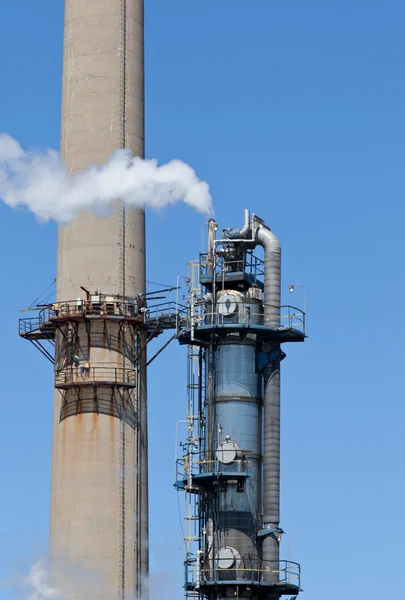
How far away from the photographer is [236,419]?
354ft

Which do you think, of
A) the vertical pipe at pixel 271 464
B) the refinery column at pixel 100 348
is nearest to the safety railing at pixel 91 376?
the refinery column at pixel 100 348

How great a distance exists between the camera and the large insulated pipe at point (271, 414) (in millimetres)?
106562

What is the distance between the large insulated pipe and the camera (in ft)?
350

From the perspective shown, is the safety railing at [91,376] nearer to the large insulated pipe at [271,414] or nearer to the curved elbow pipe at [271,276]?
the large insulated pipe at [271,414]

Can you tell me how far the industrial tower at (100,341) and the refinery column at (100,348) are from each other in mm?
50

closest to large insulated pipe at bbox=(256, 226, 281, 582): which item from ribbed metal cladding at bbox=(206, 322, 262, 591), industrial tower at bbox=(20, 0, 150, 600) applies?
ribbed metal cladding at bbox=(206, 322, 262, 591)

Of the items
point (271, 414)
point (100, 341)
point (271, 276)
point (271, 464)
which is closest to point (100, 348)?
point (100, 341)

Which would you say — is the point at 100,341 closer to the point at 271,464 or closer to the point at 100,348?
the point at 100,348

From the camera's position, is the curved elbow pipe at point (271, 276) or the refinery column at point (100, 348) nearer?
the curved elbow pipe at point (271, 276)

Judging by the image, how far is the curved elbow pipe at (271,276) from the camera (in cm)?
10956

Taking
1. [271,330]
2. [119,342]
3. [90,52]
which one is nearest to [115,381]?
[119,342]

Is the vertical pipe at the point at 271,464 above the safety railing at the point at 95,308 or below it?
below

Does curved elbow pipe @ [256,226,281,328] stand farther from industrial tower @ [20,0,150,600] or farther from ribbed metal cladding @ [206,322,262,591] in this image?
industrial tower @ [20,0,150,600]

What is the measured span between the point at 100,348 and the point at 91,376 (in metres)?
1.50
